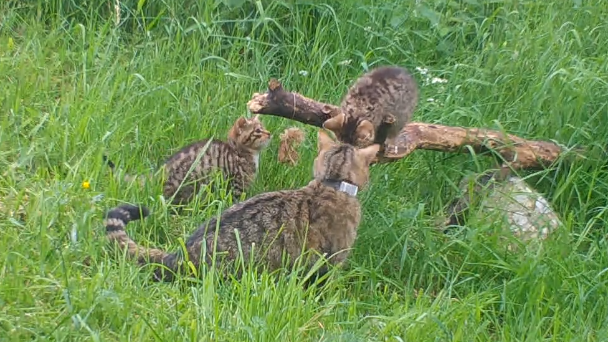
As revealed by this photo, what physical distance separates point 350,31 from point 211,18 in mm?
972

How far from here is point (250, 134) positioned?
22.0 feet

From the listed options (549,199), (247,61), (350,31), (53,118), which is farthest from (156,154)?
(549,199)

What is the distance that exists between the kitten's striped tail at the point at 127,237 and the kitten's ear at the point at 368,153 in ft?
3.86

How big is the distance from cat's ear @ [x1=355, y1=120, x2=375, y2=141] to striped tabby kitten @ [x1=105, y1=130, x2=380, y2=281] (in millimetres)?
125

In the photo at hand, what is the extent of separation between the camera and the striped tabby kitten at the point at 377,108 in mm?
6062

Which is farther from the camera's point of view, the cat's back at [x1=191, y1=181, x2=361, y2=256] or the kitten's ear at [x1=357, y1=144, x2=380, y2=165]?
the kitten's ear at [x1=357, y1=144, x2=380, y2=165]

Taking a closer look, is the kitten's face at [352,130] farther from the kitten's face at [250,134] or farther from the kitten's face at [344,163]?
the kitten's face at [250,134]

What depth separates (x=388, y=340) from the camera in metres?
4.79

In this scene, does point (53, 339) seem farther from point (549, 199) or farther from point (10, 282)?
point (549, 199)

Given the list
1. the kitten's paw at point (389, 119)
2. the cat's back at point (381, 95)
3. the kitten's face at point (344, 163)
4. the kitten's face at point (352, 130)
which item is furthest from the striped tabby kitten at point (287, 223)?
the cat's back at point (381, 95)

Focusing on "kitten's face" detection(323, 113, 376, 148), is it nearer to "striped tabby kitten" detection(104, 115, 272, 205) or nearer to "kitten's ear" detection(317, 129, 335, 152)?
"kitten's ear" detection(317, 129, 335, 152)

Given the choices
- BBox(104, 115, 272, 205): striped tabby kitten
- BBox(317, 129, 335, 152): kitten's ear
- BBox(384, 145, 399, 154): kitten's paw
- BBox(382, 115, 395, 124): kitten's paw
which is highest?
BBox(317, 129, 335, 152): kitten's ear

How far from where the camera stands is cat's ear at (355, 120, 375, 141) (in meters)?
6.03

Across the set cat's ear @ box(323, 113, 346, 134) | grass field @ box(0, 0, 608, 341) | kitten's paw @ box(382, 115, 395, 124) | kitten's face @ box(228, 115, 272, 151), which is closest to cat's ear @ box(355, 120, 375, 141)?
cat's ear @ box(323, 113, 346, 134)
